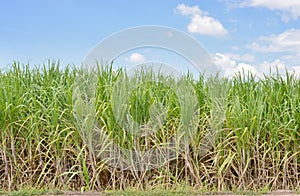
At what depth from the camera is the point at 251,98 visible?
12.9ft

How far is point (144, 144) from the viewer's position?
12.3 feet

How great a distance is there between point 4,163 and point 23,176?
9.2 inches

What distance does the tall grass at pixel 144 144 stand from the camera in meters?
3.63

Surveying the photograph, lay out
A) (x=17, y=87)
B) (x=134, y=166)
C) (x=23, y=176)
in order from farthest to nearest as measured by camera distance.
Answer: (x=17, y=87) < (x=23, y=176) < (x=134, y=166)

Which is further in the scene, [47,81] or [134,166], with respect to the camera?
[47,81]

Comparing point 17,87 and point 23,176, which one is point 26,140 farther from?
point 17,87

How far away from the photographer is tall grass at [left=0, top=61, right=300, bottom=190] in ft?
11.9

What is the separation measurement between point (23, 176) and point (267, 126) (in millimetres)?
2424

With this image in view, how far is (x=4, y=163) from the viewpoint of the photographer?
384 centimetres

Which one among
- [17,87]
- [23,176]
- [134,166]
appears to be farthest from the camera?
[17,87]

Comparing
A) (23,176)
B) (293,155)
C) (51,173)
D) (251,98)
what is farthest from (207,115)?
(23,176)

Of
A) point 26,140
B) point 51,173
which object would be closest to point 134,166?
point 51,173

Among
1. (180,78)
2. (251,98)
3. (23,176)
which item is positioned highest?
(180,78)

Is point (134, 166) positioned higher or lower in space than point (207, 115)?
lower
